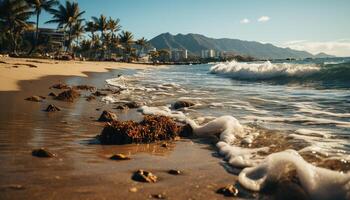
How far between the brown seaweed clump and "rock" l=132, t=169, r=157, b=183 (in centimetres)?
170

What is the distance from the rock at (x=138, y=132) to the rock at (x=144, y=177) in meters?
1.70

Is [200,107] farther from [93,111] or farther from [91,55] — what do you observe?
[91,55]

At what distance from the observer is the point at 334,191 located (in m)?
3.02

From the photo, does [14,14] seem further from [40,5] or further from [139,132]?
[139,132]

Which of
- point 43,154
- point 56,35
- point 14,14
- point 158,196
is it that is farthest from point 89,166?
point 56,35

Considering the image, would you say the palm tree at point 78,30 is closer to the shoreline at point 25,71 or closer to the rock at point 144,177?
the shoreline at point 25,71

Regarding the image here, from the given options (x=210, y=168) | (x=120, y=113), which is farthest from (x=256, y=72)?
(x=210, y=168)

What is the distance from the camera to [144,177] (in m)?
3.40

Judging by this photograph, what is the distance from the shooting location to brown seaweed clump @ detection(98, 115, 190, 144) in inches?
203

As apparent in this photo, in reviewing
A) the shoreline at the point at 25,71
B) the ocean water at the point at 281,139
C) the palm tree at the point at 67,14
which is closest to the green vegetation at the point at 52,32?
the palm tree at the point at 67,14

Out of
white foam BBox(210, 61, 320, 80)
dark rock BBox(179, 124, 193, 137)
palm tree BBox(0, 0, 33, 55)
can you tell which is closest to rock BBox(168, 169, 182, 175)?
dark rock BBox(179, 124, 193, 137)

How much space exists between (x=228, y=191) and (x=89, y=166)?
1.59m

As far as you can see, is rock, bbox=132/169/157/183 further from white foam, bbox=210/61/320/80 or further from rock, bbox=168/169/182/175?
white foam, bbox=210/61/320/80

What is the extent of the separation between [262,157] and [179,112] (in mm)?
4332
